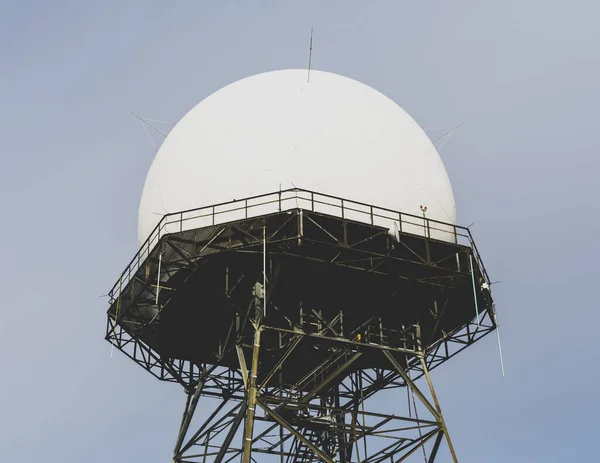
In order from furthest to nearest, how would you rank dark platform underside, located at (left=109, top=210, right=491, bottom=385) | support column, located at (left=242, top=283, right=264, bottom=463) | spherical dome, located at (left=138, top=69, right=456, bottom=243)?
spherical dome, located at (left=138, top=69, right=456, bottom=243) → dark platform underside, located at (left=109, top=210, right=491, bottom=385) → support column, located at (left=242, top=283, right=264, bottom=463)

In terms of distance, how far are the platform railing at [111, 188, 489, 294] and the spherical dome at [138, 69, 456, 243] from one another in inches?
13.0

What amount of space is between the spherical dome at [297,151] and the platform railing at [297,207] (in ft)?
1.08

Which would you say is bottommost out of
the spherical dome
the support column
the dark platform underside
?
the support column

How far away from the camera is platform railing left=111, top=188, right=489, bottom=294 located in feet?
121

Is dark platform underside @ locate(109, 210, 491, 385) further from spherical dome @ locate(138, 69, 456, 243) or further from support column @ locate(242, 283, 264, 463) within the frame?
spherical dome @ locate(138, 69, 456, 243)

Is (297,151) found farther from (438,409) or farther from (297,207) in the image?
(438,409)

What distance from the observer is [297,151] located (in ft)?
124

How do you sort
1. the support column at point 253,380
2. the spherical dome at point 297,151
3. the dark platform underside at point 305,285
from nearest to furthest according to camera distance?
the support column at point 253,380, the dark platform underside at point 305,285, the spherical dome at point 297,151

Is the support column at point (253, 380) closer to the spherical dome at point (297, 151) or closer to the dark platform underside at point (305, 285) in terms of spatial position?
the dark platform underside at point (305, 285)

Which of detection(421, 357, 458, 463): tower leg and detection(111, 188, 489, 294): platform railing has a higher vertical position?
detection(111, 188, 489, 294): platform railing

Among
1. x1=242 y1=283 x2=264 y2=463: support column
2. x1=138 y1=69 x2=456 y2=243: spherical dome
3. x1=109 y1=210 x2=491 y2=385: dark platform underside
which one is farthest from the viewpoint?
x1=138 y1=69 x2=456 y2=243: spherical dome

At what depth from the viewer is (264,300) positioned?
36.6 meters

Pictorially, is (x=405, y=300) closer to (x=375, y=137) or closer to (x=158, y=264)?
(x=375, y=137)

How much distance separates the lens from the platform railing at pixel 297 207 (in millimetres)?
36750
